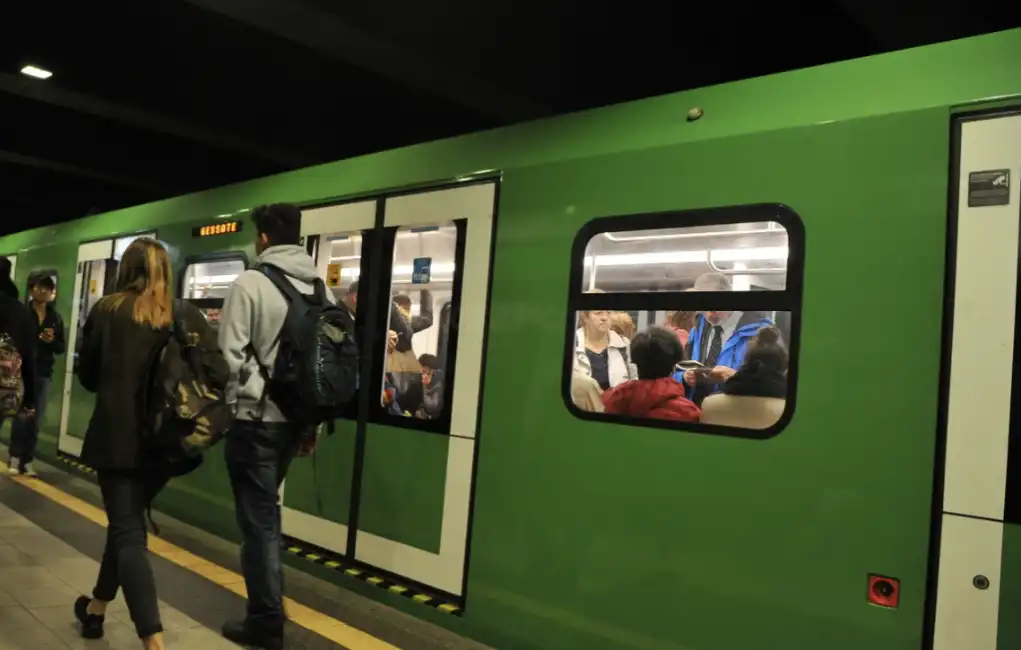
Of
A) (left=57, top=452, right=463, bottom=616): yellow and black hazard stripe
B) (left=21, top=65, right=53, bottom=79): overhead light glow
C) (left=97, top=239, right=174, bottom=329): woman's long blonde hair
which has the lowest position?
(left=57, top=452, right=463, bottom=616): yellow and black hazard stripe

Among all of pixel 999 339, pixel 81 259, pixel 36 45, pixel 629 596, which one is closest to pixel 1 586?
pixel 629 596

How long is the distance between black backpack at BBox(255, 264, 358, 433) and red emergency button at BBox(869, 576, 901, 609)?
212 centimetres

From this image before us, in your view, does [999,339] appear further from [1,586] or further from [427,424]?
[1,586]

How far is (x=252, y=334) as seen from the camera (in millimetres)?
3424

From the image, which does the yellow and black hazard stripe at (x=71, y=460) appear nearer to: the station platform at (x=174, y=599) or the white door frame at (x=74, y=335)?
the white door frame at (x=74, y=335)

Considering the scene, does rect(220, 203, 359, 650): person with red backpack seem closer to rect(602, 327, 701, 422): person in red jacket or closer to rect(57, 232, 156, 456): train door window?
rect(602, 327, 701, 422): person in red jacket

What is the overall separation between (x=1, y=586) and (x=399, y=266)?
100 inches

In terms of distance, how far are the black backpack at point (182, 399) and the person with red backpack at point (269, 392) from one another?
23cm

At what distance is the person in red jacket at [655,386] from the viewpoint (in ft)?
10.2

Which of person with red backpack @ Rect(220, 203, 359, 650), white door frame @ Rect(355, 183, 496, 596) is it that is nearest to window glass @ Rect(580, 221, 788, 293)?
white door frame @ Rect(355, 183, 496, 596)

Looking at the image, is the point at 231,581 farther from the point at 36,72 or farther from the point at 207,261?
the point at 36,72

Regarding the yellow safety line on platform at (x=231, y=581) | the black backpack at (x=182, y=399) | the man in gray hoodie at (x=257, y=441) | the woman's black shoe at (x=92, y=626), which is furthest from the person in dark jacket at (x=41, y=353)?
the black backpack at (x=182, y=399)

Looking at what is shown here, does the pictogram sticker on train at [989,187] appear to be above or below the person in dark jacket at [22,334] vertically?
above

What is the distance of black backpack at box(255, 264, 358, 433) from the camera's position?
3334 mm
